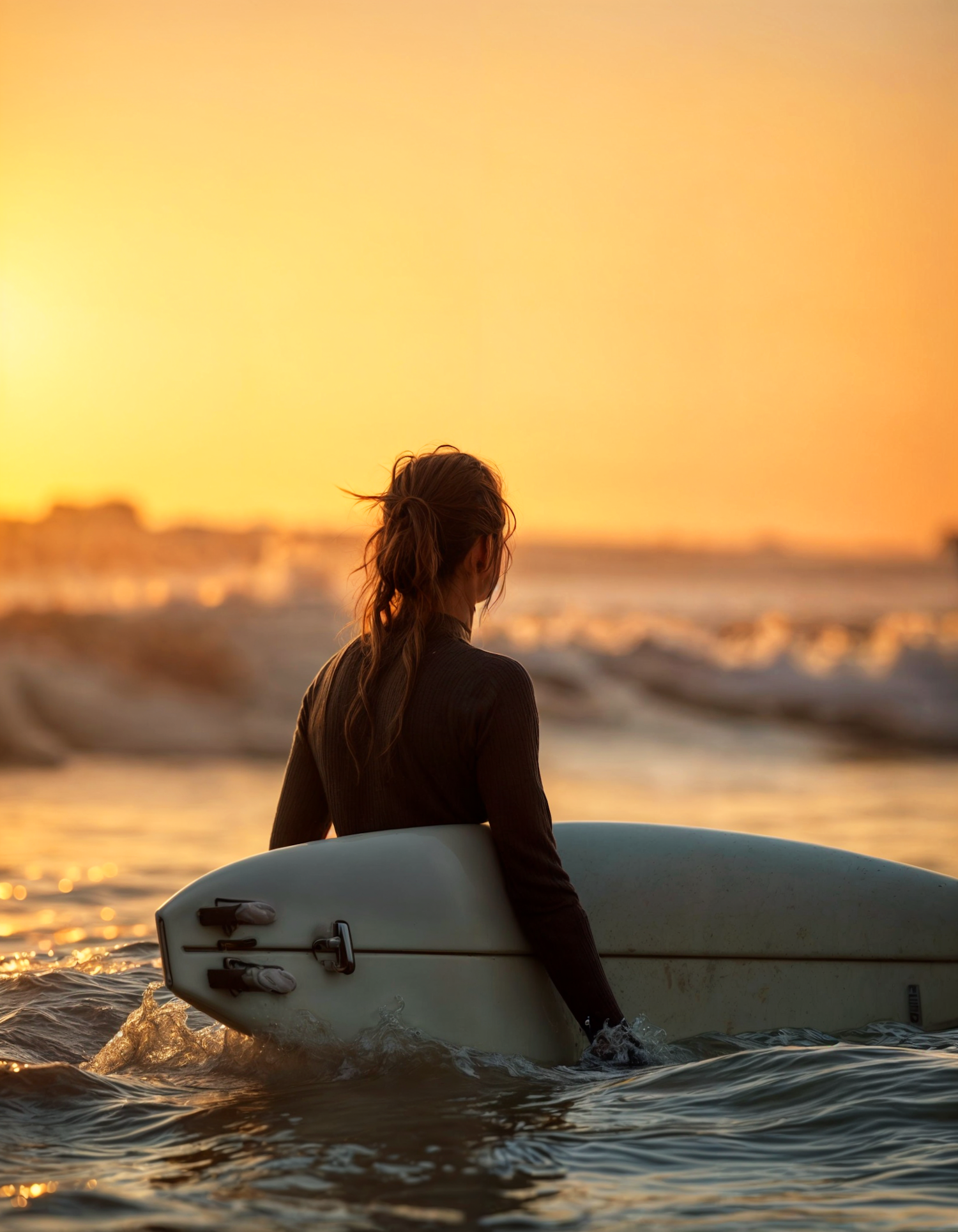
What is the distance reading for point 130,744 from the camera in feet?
Answer: 45.4

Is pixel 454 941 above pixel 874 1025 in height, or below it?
above

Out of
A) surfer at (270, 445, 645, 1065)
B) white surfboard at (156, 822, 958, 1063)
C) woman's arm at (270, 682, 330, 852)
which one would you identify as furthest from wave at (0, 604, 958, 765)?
surfer at (270, 445, 645, 1065)

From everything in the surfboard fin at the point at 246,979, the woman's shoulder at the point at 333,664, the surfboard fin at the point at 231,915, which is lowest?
the surfboard fin at the point at 246,979

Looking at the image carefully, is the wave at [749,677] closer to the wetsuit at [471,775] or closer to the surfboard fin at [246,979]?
the wetsuit at [471,775]

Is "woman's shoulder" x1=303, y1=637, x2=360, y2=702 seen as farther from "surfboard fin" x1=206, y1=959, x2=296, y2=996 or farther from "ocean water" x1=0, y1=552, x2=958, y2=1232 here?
"ocean water" x1=0, y1=552, x2=958, y2=1232

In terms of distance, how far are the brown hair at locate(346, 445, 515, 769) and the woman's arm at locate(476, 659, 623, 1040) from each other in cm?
19

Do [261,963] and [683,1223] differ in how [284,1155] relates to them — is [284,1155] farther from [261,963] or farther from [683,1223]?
[683,1223]

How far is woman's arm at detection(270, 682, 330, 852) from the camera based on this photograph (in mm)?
2719

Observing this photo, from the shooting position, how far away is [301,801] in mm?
2744

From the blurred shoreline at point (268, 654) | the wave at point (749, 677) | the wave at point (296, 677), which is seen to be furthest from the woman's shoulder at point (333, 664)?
the wave at point (749, 677)

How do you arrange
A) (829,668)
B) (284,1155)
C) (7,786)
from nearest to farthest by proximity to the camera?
(284,1155), (7,786), (829,668)

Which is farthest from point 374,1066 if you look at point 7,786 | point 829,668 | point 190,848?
point 829,668

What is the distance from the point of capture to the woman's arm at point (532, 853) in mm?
2385

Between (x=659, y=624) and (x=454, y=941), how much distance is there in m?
16.2
